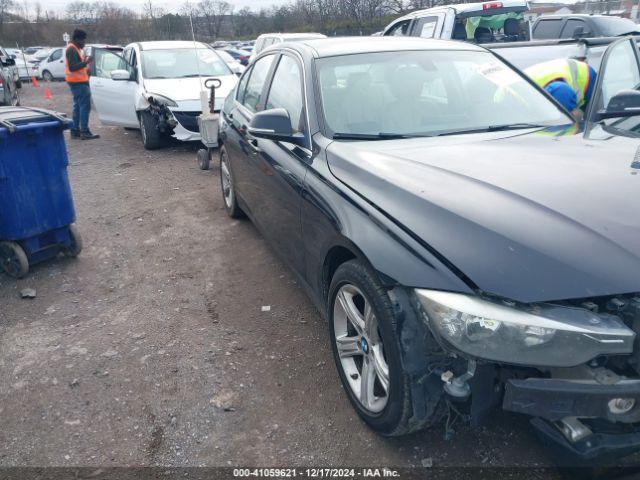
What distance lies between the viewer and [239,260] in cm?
470

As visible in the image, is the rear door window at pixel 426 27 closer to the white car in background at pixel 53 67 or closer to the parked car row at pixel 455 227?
the parked car row at pixel 455 227

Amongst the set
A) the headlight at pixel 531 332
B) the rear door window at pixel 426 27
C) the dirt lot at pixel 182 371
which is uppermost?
the rear door window at pixel 426 27

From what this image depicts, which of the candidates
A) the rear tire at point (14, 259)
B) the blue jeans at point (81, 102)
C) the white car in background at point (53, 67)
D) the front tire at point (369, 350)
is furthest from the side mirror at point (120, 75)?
the white car in background at point (53, 67)

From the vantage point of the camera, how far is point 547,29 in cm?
1129

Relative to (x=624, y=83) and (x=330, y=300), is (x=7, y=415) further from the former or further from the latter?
(x=624, y=83)

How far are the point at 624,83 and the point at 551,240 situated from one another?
373 cm

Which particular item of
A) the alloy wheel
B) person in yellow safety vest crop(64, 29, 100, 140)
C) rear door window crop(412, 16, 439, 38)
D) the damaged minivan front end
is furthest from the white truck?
the damaged minivan front end

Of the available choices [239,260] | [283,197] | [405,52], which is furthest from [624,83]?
[239,260]

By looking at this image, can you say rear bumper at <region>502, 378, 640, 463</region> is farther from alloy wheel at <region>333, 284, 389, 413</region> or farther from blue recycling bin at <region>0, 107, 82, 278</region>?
blue recycling bin at <region>0, 107, 82, 278</region>

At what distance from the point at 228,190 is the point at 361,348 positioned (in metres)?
3.39

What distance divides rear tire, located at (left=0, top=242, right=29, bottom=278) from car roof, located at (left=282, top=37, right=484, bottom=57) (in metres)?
2.68

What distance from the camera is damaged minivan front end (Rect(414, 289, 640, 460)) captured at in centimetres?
177

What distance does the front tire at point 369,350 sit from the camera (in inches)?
85.3

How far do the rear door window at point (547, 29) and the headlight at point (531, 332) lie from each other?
1087cm
